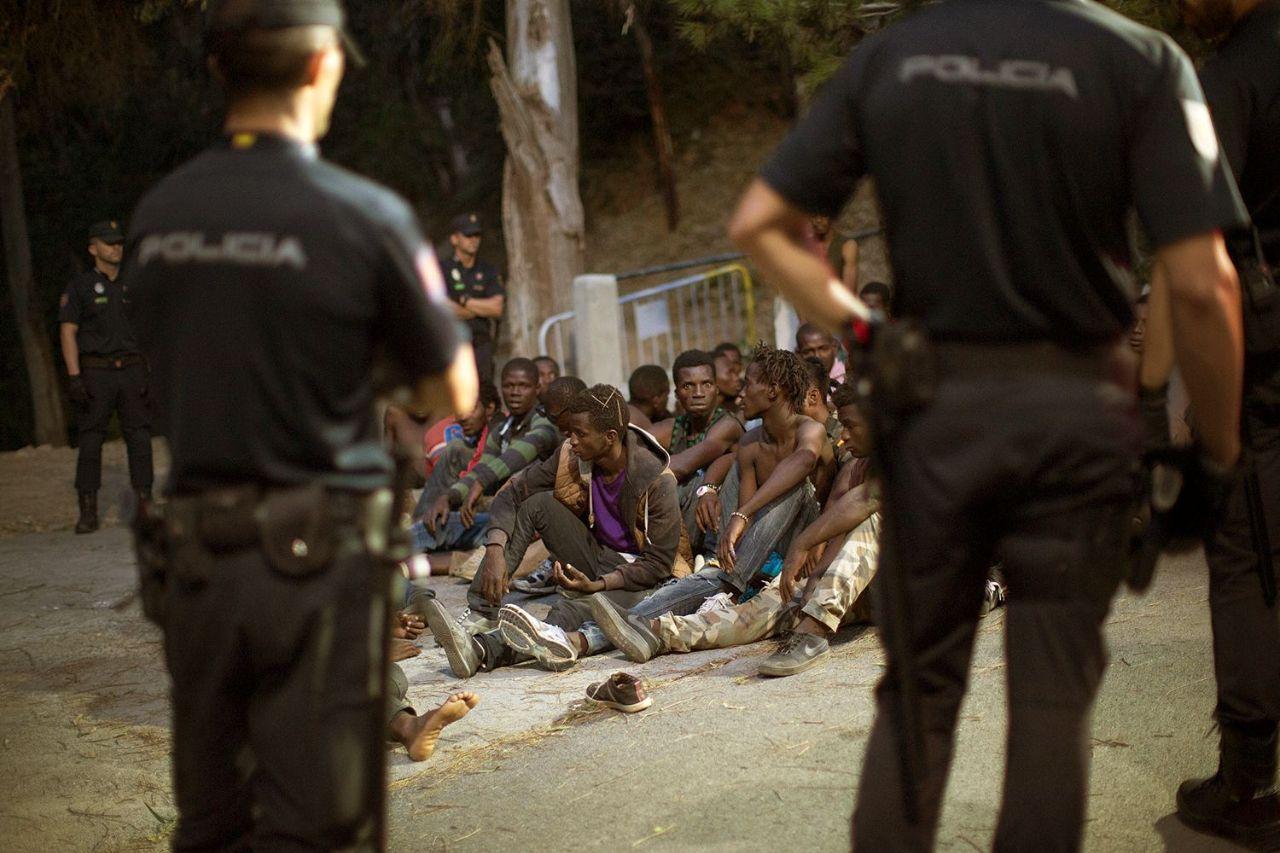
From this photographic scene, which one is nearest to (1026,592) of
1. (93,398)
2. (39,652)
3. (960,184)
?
(960,184)

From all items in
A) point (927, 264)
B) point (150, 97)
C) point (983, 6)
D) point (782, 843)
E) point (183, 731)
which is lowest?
point (782, 843)

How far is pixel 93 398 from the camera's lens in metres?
10.2

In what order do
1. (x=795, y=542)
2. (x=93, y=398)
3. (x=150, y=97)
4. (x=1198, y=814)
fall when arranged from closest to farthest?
(x=1198, y=814)
(x=795, y=542)
(x=93, y=398)
(x=150, y=97)

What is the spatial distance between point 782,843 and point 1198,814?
105 centimetres

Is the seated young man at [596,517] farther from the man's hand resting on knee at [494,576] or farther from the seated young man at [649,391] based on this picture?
the seated young man at [649,391]

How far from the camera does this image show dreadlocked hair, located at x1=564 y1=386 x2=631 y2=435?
655cm

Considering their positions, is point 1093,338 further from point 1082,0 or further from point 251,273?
point 251,273

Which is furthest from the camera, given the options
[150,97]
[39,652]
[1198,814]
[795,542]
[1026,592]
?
[150,97]

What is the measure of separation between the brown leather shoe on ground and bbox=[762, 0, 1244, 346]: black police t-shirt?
279 cm

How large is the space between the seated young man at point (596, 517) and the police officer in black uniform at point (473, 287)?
3.91 metres

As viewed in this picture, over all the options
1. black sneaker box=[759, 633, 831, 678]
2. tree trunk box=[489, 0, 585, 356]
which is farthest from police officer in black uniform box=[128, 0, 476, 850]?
tree trunk box=[489, 0, 585, 356]

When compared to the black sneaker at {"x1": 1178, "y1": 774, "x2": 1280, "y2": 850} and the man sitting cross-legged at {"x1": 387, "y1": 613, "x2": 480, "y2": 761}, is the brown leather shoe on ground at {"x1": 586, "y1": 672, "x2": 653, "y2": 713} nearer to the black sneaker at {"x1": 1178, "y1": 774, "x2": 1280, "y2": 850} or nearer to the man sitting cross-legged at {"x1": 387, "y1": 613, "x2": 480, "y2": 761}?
the man sitting cross-legged at {"x1": 387, "y1": 613, "x2": 480, "y2": 761}

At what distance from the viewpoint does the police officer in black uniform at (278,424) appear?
2.42 m

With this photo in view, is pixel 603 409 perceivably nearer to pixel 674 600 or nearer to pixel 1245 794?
pixel 674 600
